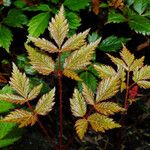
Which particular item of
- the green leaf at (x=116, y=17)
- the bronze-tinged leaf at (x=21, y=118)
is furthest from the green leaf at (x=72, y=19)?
the bronze-tinged leaf at (x=21, y=118)

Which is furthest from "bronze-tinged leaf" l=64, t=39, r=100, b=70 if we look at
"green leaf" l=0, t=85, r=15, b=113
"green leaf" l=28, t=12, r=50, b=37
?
"green leaf" l=0, t=85, r=15, b=113

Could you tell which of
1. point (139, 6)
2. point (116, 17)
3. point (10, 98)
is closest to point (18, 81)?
point (10, 98)

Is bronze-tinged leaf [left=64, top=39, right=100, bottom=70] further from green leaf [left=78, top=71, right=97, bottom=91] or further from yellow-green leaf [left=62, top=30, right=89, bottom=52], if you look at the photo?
green leaf [left=78, top=71, right=97, bottom=91]

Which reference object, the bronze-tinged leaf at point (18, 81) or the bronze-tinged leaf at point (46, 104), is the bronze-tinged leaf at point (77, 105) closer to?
the bronze-tinged leaf at point (46, 104)

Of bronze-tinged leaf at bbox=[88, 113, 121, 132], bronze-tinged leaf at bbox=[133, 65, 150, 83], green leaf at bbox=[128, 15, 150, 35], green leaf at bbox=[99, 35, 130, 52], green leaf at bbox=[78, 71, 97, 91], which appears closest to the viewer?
bronze-tinged leaf at bbox=[88, 113, 121, 132]

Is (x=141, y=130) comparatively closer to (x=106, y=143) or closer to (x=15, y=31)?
(x=106, y=143)

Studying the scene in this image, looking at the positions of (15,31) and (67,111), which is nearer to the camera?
(67,111)

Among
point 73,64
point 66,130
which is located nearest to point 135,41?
point 66,130
